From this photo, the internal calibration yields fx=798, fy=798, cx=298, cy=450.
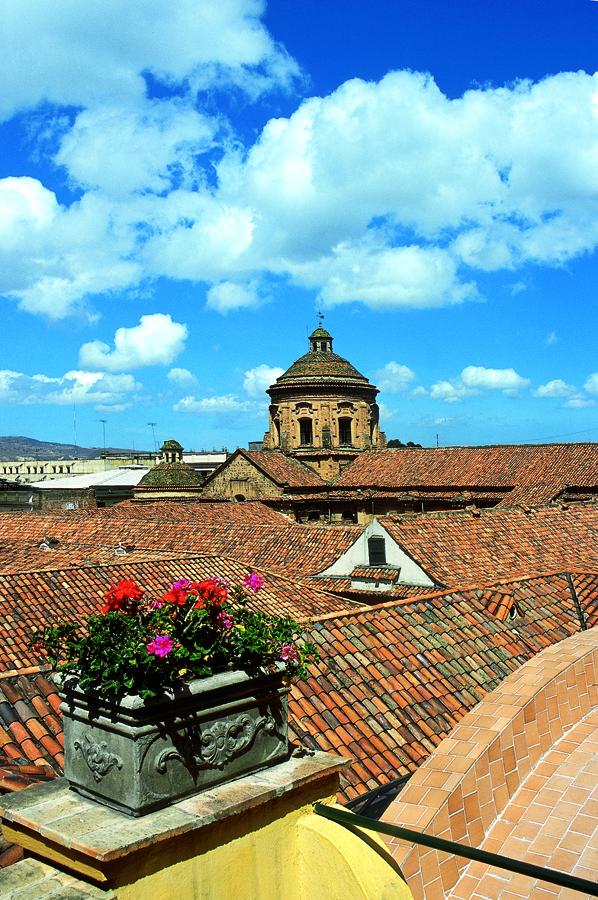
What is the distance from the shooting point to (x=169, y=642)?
3.01 metres

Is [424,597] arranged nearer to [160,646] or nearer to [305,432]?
[160,646]

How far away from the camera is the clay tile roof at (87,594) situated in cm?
1328

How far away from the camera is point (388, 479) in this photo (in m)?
43.1

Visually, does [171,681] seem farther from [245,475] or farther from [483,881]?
[245,475]

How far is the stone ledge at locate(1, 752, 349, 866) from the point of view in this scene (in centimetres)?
257

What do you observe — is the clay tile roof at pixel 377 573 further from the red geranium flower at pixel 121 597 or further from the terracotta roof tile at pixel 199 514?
the red geranium flower at pixel 121 597

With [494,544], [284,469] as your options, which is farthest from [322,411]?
[494,544]

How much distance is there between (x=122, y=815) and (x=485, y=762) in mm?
2220

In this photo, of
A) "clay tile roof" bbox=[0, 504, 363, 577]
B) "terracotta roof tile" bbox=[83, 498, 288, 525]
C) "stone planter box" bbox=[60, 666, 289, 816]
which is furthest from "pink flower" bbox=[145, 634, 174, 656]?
"terracotta roof tile" bbox=[83, 498, 288, 525]

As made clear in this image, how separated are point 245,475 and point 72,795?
136 ft

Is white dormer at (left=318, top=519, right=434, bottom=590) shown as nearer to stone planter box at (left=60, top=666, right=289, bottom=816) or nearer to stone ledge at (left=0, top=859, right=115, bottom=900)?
stone planter box at (left=60, top=666, right=289, bottom=816)

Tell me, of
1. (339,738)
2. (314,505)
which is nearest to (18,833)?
(339,738)

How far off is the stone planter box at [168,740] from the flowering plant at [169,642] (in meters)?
0.07

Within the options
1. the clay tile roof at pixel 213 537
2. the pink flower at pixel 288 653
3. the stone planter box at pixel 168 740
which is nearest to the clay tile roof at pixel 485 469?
the clay tile roof at pixel 213 537
